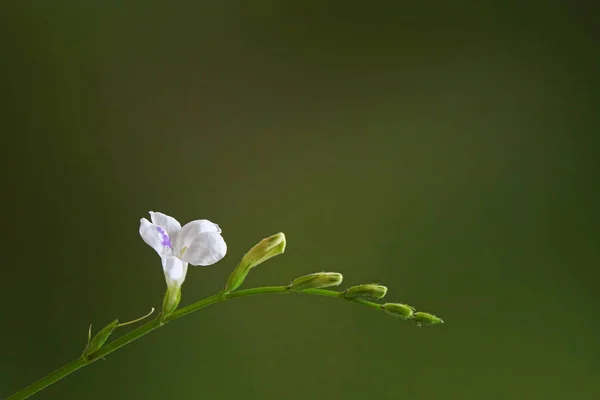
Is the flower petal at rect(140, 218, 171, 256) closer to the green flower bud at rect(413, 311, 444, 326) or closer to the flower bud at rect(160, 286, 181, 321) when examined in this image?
the flower bud at rect(160, 286, 181, 321)

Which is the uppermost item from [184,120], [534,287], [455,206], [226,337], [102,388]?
[184,120]

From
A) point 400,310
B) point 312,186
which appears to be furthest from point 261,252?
point 312,186

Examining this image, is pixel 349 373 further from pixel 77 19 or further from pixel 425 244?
pixel 77 19

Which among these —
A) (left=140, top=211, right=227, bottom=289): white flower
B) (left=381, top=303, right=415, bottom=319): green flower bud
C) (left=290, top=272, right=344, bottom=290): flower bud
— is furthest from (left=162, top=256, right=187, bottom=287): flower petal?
(left=381, top=303, right=415, bottom=319): green flower bud

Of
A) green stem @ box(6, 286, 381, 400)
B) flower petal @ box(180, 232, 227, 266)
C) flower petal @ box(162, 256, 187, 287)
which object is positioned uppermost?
flower petal @ box(180, 232, 227, 266)

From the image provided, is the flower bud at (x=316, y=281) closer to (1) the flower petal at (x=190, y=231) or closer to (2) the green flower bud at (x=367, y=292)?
(2) the green flower bud at (x=367, y=292)

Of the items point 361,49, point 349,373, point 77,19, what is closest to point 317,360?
point 349,373

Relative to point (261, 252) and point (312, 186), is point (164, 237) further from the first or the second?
point (312, 186)
